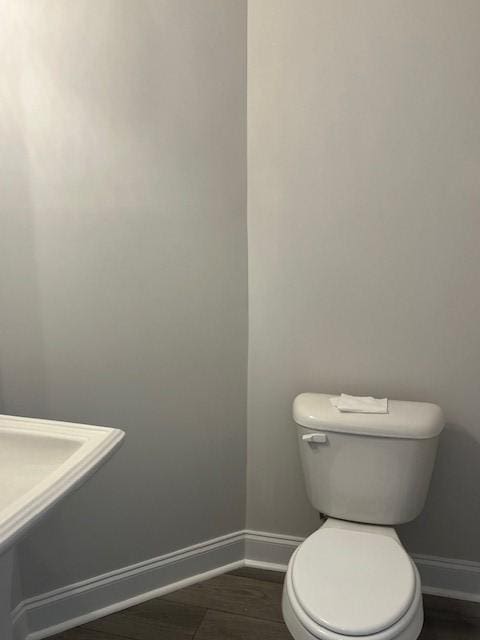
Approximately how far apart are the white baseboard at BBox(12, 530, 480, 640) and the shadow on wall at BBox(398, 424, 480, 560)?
0.18 feet

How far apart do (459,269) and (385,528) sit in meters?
0.83

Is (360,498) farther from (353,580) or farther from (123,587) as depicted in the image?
(123,587)

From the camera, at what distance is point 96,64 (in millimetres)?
1410

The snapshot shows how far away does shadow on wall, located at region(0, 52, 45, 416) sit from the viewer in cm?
136

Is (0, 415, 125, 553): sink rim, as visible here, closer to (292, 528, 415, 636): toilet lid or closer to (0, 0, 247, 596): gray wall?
(0, 0, 247, 596): gray wall

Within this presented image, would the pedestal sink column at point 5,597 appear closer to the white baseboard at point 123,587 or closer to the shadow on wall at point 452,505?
the white baseboard at point 123,587

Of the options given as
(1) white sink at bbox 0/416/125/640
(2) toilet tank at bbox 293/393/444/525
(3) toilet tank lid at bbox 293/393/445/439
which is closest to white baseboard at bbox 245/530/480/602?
(2) toilet tank at bbox 293/393/444/525

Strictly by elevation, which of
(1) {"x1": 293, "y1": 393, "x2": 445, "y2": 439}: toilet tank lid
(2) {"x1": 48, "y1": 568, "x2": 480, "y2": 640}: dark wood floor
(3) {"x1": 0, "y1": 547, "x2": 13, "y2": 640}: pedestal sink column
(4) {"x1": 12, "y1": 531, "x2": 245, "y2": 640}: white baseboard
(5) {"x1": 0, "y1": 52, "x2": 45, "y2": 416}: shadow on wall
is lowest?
(2) {"x1": 48, "y1": 568, "x2": 480, "y2": 640}: dark wood floor

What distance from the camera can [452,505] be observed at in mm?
1755

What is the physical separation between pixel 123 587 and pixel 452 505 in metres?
1.18

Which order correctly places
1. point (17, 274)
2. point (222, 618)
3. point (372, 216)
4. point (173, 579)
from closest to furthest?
1. point (17, 274)
2. point (372, 216)
3. point (222, 618)
4. point (173, 579)

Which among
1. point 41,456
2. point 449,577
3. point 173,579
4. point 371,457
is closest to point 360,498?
point 371,457

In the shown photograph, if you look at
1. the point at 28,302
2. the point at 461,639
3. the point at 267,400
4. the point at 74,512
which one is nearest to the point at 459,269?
the point at 267,400

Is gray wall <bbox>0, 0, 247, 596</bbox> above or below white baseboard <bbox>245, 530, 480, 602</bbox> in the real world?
above
